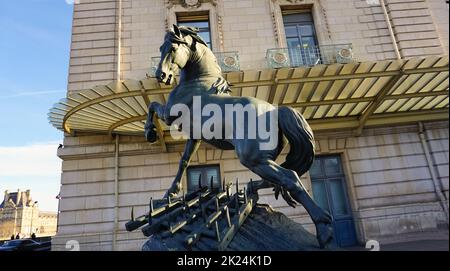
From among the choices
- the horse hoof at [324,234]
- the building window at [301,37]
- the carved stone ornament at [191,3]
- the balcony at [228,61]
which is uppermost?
the carved stone ornament at [191,3]

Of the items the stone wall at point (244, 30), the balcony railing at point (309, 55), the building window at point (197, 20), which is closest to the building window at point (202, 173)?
the stone wall at point (244, 30)

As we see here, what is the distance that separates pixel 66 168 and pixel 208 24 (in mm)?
7538

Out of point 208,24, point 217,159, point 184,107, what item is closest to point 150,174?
point 217,159

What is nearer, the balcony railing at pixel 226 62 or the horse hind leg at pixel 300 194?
the horse hind leg at pixel 300 194

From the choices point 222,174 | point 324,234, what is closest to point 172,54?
point 324,234

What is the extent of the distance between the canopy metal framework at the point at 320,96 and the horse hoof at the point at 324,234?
461 centimetres

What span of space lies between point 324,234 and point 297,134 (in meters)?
0.88

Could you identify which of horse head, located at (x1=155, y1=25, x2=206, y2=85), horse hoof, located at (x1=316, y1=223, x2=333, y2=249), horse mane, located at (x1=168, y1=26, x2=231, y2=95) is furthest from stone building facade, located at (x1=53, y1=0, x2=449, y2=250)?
horse hoof, located at (x1=316, y1=223, x2=333, y2=249)

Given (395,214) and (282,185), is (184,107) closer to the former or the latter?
→ (282,185)

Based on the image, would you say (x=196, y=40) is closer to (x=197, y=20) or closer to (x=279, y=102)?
(x=279, y=102)

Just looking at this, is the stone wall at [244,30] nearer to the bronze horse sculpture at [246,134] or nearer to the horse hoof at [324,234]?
the bronze horse sculpture at [246,134]

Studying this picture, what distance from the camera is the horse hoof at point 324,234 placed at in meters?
2.35

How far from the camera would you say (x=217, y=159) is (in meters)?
10.3

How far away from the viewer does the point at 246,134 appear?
269 centimetres
